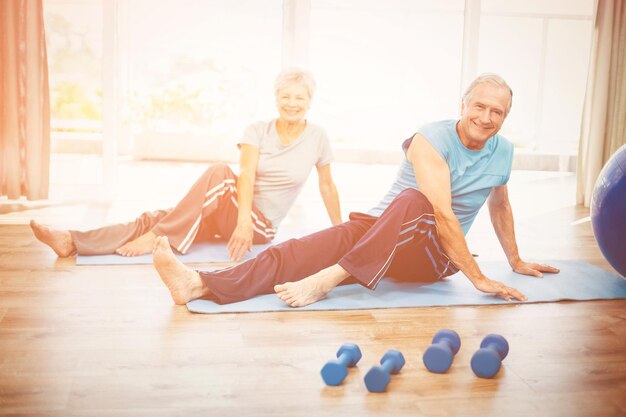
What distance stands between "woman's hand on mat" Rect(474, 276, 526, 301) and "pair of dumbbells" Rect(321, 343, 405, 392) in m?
0.74

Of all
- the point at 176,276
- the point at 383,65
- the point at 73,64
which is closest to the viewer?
the point at 176,276

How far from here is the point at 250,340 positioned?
6.85 ft

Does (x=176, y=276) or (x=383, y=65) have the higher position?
(x=383, y=65)

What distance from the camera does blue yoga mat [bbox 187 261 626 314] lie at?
7.90 ft

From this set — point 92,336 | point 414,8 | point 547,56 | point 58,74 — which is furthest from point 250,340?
point 547,56

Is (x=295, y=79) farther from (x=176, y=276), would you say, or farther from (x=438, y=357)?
(x=438, y=357)

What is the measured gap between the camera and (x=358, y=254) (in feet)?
7.75

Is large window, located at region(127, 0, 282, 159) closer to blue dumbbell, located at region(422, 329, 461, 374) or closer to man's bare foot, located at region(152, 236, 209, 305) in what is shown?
man's bare foot, located at region(152, 236, 209, 305)

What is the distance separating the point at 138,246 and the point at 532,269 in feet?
5.22

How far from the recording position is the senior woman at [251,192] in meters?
3.02

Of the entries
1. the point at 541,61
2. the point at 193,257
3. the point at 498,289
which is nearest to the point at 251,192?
the point at 193,257

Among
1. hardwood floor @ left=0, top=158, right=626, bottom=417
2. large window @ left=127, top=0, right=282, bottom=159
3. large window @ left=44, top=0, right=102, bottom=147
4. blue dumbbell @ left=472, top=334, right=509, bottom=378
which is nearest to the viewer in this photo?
hardwood floor @ left=0, top=158, right=626, bottom=417

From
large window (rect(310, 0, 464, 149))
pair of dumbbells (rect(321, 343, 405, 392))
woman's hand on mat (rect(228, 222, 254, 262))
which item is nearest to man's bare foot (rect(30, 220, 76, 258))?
woman's hand on mat (rect(228, 222, 254, 262))

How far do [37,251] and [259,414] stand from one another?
1896 millimetres
